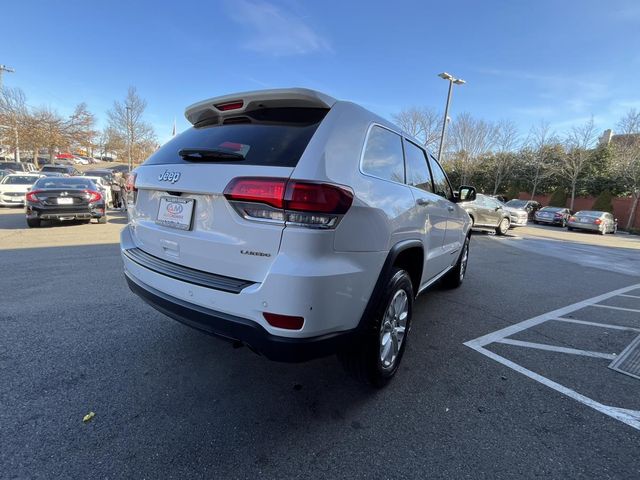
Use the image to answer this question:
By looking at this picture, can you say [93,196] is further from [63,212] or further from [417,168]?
[417,168]

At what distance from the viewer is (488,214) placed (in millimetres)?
13477

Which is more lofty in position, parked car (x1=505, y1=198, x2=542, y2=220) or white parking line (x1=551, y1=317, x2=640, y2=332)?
parked car (x1=505, y1=198, x2=542, y2=220)

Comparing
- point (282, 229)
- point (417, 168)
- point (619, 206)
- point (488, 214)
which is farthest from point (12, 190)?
point (619, 206)

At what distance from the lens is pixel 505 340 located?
3650mm

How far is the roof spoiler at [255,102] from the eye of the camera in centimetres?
214

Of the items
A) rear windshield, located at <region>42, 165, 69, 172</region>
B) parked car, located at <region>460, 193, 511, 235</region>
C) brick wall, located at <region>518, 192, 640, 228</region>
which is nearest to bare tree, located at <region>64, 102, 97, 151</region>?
rear windshield, located at <region>42, 165, 69, 172</region>

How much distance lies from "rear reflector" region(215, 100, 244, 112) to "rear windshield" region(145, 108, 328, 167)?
0.22 feet

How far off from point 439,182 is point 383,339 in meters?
2.25

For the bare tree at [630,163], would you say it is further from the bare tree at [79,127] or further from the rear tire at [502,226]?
the bare tree at [79,127]

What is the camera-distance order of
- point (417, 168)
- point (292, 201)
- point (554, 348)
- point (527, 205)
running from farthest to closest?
point (527, 205), point (554, 348), point (417, 168), point (292, 201)

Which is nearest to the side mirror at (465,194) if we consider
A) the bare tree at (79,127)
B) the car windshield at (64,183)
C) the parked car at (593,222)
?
the car windshield at (64,183)

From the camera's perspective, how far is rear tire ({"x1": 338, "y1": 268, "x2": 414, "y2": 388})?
225 centimetres

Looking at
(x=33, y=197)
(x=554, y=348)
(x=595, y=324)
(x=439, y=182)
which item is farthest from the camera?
(x=33, y=197)

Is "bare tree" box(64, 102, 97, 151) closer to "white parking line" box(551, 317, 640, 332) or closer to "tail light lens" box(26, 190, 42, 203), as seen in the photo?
"tail light lens" box(26, 190, 42, 203)
